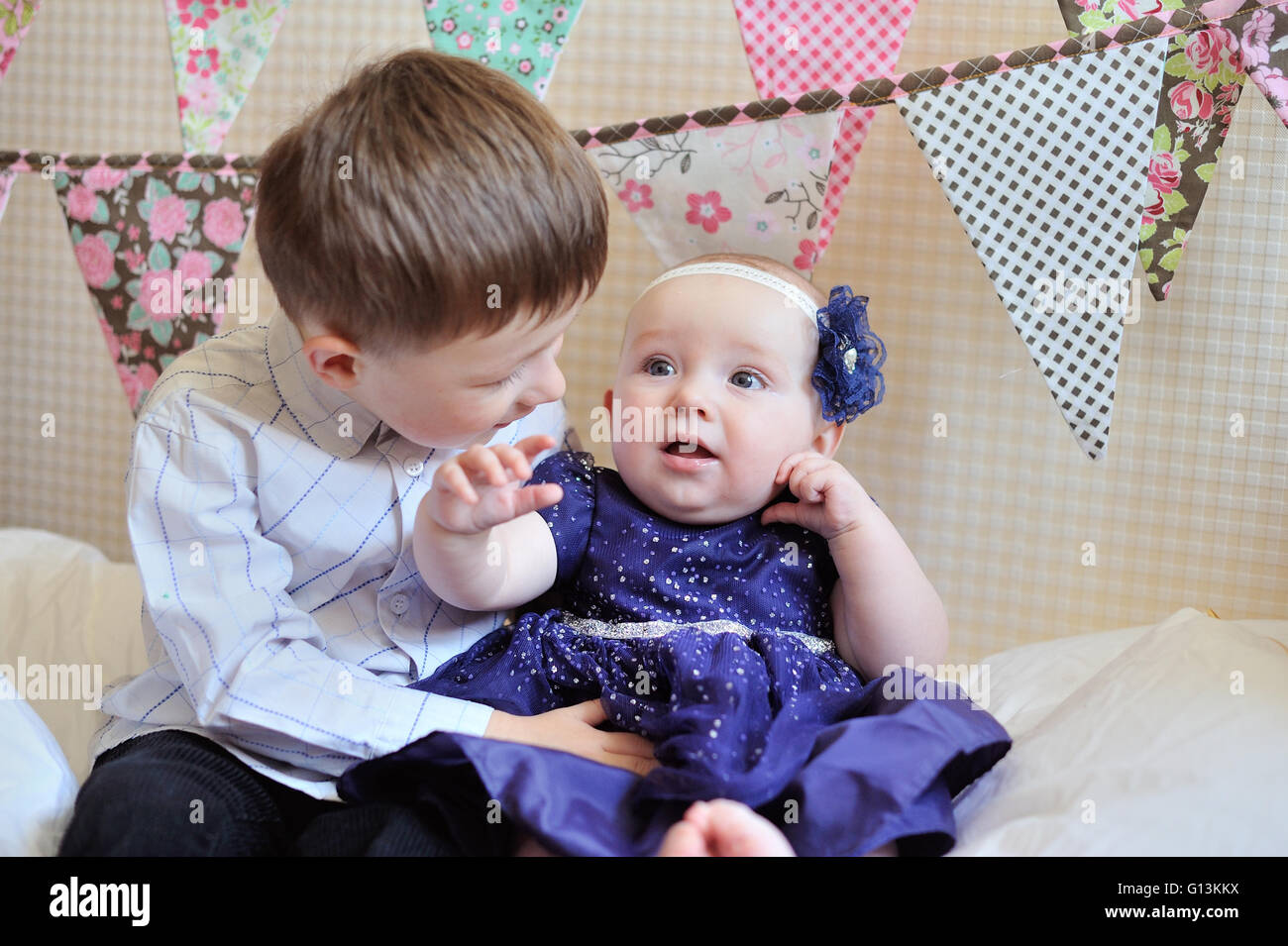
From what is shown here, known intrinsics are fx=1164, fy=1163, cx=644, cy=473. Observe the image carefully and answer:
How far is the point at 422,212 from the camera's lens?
2.93 ft

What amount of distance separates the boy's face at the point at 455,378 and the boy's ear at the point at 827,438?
30 cm

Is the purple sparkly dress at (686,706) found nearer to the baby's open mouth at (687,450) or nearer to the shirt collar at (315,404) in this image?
the baby's open mouth at (687,450)

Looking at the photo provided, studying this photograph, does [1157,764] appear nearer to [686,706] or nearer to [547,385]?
[686,706]

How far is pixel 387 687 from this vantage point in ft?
3.25

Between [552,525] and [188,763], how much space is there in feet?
1.25

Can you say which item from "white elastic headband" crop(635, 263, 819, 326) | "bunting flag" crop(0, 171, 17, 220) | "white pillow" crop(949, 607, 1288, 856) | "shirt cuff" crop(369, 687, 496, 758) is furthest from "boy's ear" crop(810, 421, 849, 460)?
"bunting flag" crop(0, 171, 17, 220)

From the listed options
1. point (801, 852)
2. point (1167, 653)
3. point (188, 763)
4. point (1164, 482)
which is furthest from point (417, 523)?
point (1164, 482)

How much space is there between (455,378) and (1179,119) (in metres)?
0.74

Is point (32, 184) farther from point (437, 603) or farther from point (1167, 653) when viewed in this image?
point (1167, 653)

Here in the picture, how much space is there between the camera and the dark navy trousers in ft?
2.79
